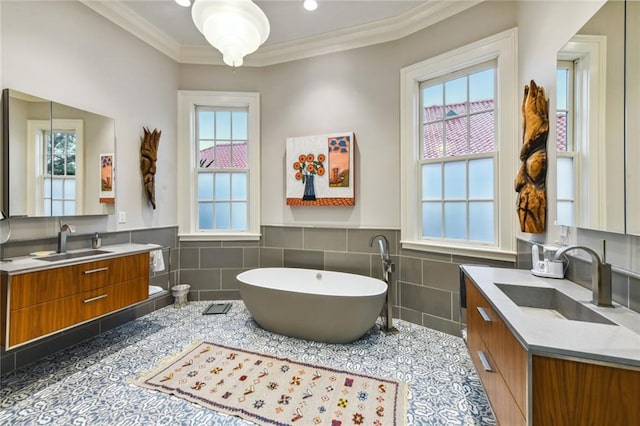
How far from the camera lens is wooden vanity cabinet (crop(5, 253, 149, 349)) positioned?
1.65 meters

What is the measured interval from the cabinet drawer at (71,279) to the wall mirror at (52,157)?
1.91 feet

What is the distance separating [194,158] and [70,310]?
6.98ft

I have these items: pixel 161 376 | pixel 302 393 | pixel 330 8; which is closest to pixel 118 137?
pixel 161 376

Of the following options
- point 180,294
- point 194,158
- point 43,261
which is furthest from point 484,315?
point 194,158

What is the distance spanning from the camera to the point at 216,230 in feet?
11.6

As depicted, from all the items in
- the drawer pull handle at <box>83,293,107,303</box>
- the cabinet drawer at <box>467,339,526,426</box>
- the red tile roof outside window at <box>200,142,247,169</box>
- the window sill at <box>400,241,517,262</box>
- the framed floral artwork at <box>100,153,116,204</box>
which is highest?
the red tile roof outside window at <box>200,142,247,169</box>

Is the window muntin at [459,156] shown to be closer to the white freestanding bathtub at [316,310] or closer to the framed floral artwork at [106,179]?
the white freestanding bathtub at [316,310]

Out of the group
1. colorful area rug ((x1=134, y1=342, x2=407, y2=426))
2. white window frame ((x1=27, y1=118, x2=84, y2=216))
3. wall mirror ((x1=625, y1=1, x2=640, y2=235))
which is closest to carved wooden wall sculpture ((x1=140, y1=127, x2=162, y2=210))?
white window frame ((x1=27, y1=118, x2=84, y2=216))

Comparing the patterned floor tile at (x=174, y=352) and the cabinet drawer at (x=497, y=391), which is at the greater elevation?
the cabinet drawer at (x=497, y=391)

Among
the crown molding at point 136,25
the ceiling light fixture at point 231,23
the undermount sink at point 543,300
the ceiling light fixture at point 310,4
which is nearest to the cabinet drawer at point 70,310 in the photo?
the ceiling light fixture at point 231,23

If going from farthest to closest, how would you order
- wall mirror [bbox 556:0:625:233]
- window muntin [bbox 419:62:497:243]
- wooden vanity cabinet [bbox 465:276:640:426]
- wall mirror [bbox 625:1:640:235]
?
window muntin [bbox 419:62:497:243], wall mirror [bbox 556:0:625:233], wall mirror [bbox 625:1:640:235], wooden vanity cabinet [bbox 465:276:640:426]

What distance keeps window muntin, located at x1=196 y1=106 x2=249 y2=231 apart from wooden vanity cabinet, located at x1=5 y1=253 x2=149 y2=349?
1159mm

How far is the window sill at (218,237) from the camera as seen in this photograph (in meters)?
3.43

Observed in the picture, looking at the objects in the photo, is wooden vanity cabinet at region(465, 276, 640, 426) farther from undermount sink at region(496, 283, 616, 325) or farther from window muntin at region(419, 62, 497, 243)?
window muntin at region(419, 62, 497, 243)
